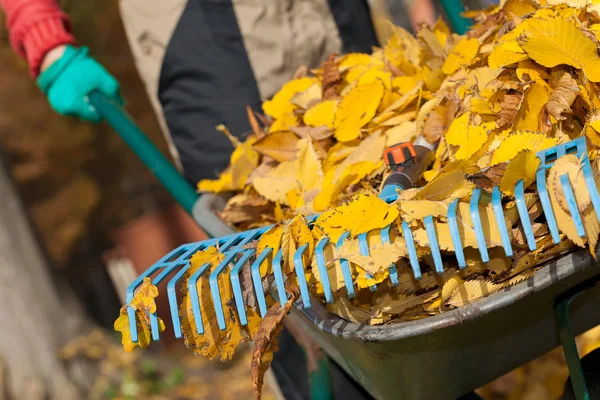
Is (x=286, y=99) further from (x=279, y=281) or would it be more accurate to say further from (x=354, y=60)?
(x=279, y=281)

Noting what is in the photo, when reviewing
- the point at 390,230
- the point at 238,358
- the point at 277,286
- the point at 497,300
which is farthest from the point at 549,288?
the point at 238,358

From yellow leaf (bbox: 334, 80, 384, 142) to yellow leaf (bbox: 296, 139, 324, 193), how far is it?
0.05 m

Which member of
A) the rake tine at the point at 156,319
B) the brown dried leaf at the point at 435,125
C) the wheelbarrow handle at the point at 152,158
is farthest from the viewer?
the wheelbarrow handle at the point at 152,158

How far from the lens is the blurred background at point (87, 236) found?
3043mm

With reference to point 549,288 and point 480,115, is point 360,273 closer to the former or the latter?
point 549,288

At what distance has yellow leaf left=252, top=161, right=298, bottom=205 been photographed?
1097mm

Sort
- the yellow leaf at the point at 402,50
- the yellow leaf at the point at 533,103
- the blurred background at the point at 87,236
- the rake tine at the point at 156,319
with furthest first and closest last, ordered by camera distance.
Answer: the blurred background at the point at 87,236, the yellow leaf at the point at 402,50, the yellow leaf at the point at 533,103, the rake tine at the point at 156,319

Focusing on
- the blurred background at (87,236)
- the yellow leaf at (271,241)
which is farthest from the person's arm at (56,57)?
the blurred background at (87,236)

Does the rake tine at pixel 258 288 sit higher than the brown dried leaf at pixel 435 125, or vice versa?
the brown dried leaf at pixel 435 125

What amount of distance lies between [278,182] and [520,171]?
51 centimetres

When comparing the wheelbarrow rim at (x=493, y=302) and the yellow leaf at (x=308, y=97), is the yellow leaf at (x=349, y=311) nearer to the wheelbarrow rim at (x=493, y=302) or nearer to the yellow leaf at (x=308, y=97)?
the wheelbarrow rim at (x=493, y=302)

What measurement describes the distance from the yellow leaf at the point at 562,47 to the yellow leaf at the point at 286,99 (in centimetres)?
56

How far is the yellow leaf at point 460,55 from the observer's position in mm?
1039

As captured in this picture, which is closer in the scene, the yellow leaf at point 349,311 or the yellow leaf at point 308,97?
the yellow leaf at point 349,311
